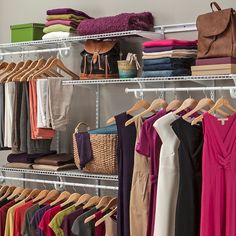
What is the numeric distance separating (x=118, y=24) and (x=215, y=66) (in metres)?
0.72

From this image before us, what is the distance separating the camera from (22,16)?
4.15 m

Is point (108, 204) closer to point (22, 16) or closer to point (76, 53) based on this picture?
point (76, 53)

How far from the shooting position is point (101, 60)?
337 cm

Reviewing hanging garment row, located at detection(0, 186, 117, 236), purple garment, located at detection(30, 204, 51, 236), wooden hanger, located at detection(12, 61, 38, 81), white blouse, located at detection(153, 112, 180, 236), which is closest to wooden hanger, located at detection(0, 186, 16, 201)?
hanging garment row, located at detection(0, 186, 117, 236)

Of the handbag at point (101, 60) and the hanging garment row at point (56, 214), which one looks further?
the handbag at point (101, 60)

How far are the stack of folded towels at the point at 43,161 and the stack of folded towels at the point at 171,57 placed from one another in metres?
Answer: 0.86

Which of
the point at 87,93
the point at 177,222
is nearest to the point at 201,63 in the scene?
the point at 177,222

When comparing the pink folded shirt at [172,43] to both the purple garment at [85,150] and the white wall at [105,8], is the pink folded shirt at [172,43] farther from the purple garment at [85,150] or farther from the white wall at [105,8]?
the purple garment at [85,150]

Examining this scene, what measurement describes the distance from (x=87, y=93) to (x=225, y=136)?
1482 mm

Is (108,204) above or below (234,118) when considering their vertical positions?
below

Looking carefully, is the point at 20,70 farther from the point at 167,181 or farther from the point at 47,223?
the point at 167,181

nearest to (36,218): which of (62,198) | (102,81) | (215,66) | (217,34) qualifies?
(62,198)

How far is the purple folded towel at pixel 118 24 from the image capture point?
3.23 metres

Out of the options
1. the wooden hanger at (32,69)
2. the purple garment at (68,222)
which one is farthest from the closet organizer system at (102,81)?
the purple garment at (68,222)
